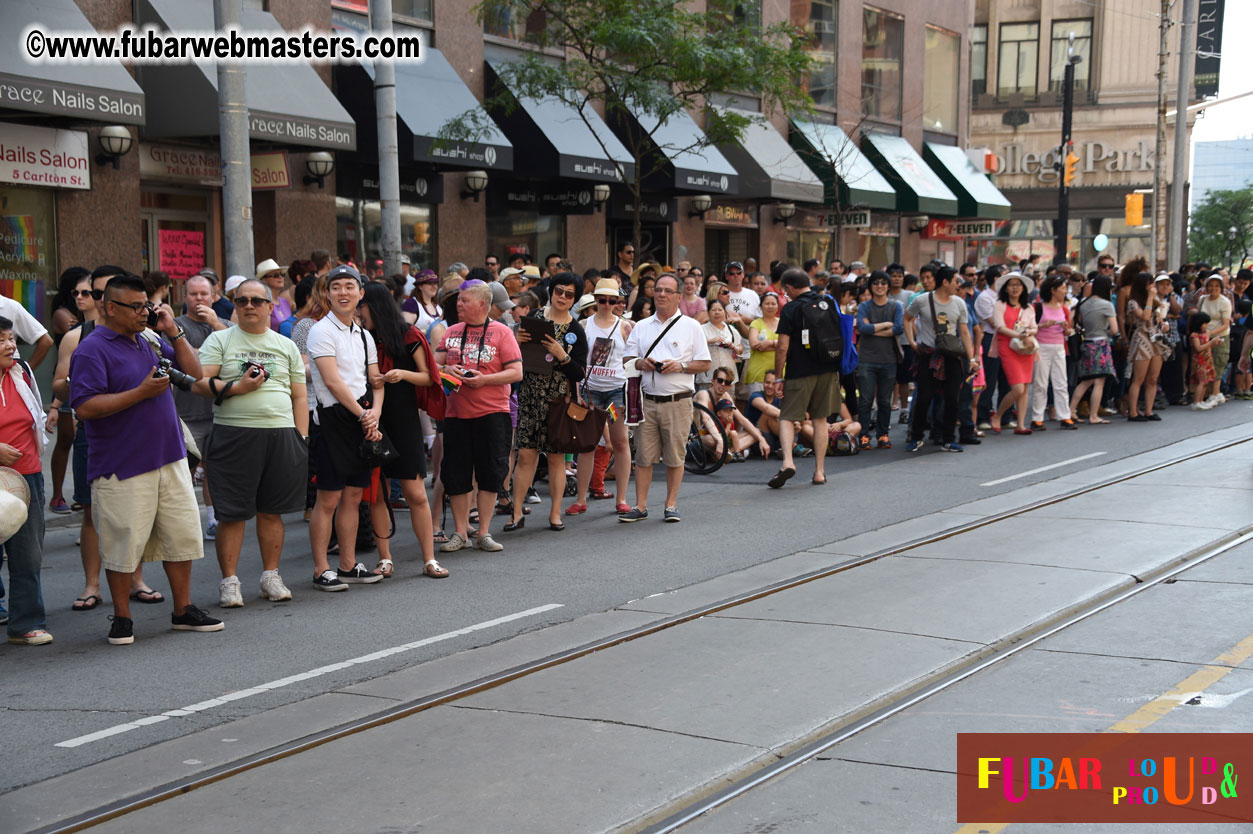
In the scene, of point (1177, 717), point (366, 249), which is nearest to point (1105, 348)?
point (366, 249)

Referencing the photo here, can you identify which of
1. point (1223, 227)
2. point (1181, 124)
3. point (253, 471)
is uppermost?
point (1181, 124)

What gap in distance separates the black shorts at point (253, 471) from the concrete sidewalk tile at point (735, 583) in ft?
6.47

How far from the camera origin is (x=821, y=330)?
1150cm

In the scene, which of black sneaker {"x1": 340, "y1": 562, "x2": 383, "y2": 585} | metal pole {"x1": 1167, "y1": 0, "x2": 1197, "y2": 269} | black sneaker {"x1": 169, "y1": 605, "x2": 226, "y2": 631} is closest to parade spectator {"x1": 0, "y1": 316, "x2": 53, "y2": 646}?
black sneaker {"x1": 169, "y1": 605, "x2": 226, "y2": 631}

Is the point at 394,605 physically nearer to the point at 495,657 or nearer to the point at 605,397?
the point at 495,657

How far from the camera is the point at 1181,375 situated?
1878 centimetres

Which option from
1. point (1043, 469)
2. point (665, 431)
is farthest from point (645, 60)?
point (665, 431)

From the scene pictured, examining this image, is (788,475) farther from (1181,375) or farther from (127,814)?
(1181,375)

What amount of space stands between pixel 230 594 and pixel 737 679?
124 inches

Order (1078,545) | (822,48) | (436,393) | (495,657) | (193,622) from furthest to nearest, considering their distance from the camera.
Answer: (822,48), (1078,545), (436,393), (193,622), (495,657)

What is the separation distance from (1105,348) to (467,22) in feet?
33.3

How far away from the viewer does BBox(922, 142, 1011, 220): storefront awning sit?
31.5m

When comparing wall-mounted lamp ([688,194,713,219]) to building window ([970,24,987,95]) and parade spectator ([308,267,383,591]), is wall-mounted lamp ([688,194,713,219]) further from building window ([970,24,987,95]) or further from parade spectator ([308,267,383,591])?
building window ([970,24,987,95])

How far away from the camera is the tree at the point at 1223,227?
60.5m
